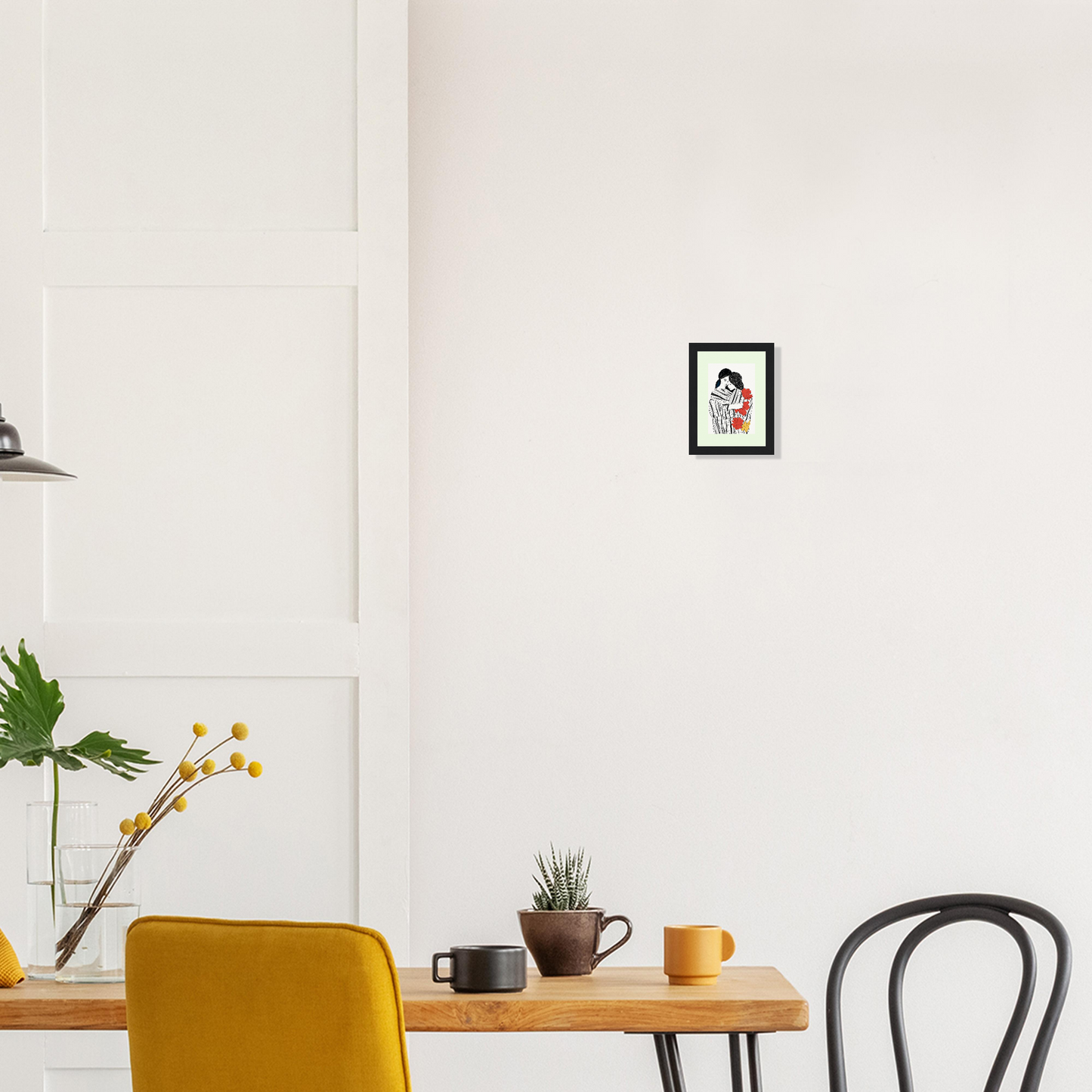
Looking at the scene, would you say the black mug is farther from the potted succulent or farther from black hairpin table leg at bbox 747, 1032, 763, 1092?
black hairpin table leg at bbox 747, 1032, 763, 1092

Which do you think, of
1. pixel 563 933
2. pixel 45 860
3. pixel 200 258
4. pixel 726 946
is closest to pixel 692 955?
pixel 726 946

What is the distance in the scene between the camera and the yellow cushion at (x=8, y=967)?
1.80 metres

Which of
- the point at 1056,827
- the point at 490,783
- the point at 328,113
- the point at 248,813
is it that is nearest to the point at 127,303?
the point at 328,113

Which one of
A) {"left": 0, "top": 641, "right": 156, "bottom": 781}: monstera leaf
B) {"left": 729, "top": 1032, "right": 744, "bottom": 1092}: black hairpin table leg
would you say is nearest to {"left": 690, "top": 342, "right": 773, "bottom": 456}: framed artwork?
{"left": 729, "top": 1032, "right": 744, "bottom": 1092}: black hairpin table leg

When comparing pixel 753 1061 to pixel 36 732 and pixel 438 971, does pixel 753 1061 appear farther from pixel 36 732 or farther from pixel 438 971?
pixel 36 732

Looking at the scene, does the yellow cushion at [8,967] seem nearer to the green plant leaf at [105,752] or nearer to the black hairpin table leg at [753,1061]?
the green plant leaf at [105,752]

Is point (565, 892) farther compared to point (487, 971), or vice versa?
point (565, 892)

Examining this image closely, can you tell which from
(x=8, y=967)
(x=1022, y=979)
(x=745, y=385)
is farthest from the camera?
(x=745, y=385)

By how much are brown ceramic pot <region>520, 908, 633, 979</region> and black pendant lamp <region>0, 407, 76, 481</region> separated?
1029 mm

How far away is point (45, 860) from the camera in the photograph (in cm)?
201

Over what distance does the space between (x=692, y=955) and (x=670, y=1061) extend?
0.73 feet

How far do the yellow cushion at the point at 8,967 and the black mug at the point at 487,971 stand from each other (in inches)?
24.6

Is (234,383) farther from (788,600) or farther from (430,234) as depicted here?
(788,600)

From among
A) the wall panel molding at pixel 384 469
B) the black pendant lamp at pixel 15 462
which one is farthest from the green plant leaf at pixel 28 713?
the wall panel molding at pixel 384 469
